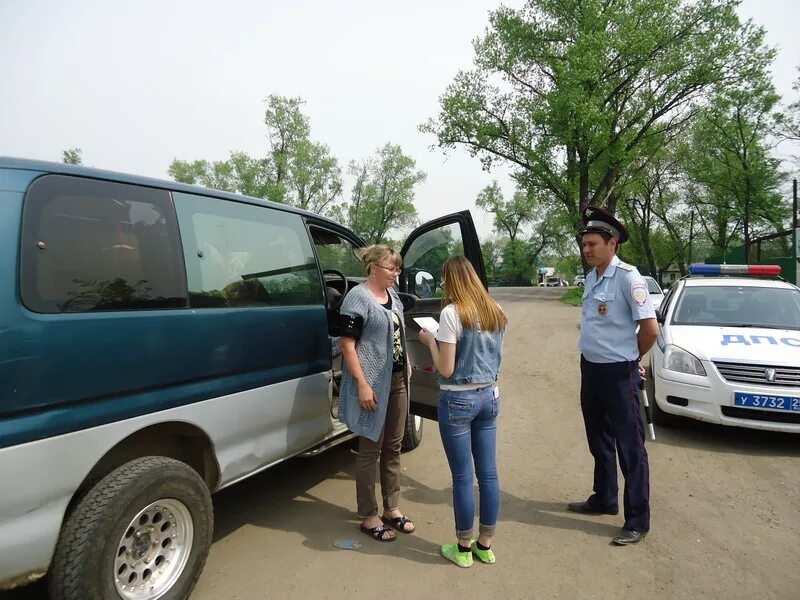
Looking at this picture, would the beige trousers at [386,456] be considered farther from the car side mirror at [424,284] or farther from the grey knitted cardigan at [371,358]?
the car side mirror at [424,284]

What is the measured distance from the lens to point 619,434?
3344 mm

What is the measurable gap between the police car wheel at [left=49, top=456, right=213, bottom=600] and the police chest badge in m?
2.71

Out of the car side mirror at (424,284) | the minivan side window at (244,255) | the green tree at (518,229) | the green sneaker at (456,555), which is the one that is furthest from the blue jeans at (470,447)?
the green tree at (518,229)

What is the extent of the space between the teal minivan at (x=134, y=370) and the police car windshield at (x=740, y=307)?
15.4 feet

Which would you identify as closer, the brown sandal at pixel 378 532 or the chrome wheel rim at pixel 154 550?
the chrome wheel rim at pixel 154 550

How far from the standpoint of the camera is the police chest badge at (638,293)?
10.6 feet

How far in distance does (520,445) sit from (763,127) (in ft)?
113

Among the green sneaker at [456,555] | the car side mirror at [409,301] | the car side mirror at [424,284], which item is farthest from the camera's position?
the car side mirror at [424,284]

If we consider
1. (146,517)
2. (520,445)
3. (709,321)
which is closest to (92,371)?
(146,517)

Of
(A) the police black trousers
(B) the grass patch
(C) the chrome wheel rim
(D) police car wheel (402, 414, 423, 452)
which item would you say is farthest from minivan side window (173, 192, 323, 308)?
(B) the grass patch

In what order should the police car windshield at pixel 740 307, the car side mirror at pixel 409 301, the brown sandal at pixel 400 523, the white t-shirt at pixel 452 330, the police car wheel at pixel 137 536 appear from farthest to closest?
the police car windshield at pixel 740 307
the car side mirror at pixel 409 301
the brown sandal at pixel 400 523
the white t-shirt at pixel 452 330
the police car wheel at pixel 137 536

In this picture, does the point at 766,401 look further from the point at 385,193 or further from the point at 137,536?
the point at 385,193

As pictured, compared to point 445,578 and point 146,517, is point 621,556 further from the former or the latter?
point 146,517

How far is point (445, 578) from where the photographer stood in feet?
9.27
